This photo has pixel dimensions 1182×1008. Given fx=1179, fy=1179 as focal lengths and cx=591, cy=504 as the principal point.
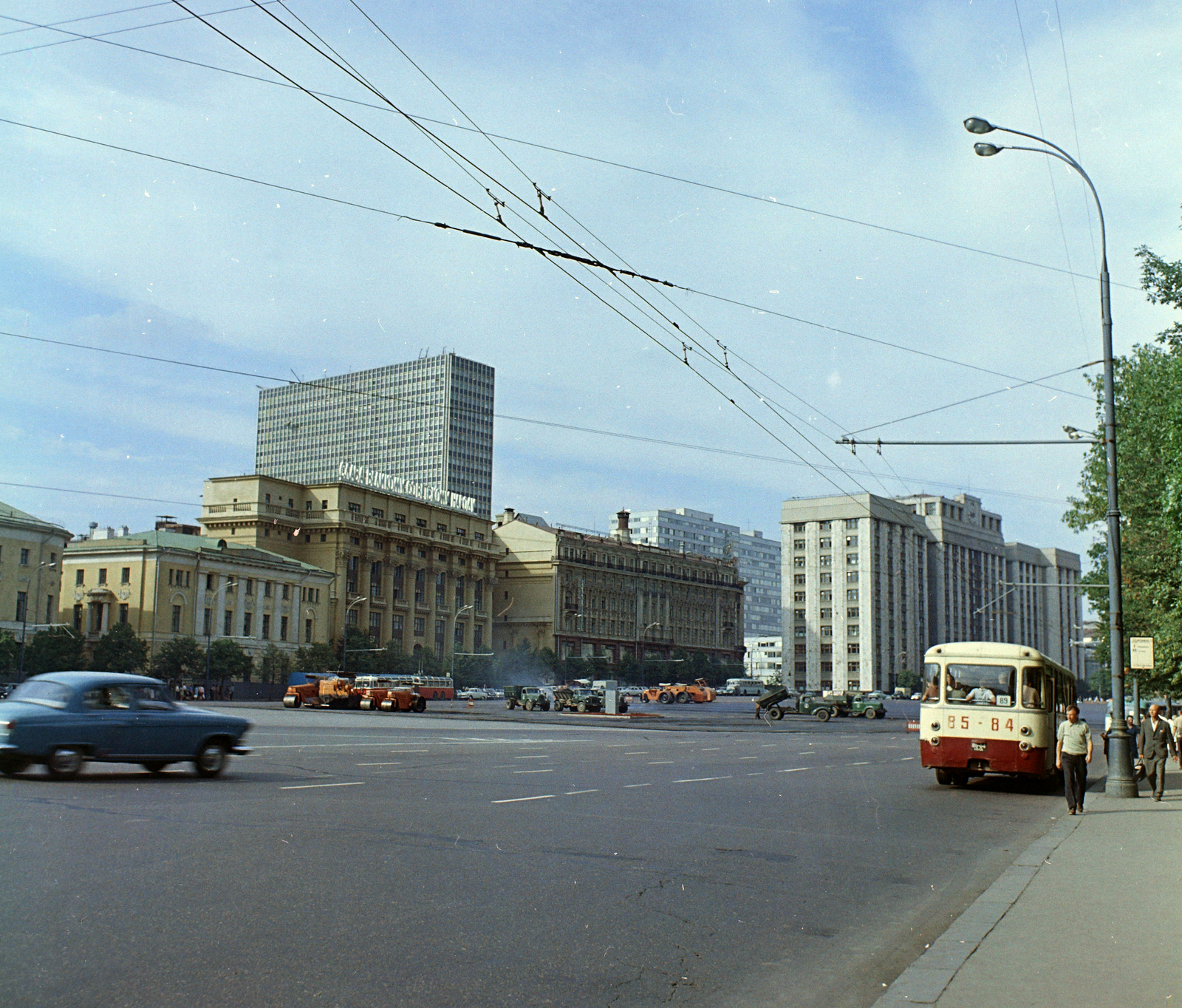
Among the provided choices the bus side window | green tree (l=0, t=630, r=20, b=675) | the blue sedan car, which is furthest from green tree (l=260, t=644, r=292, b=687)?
the bus side window

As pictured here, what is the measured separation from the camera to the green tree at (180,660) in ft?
284

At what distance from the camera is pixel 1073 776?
16156 millimetres

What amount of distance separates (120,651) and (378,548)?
43.1 meters

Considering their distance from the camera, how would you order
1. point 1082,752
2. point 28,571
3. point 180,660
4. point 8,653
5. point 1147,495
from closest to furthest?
1. point 1082,752
2. point 1147,495
3. point 8,653
4. point 28,571
5. point 180,660

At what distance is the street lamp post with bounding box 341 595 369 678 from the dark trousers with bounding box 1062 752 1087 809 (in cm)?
9007

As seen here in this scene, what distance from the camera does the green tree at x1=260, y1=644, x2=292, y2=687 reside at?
98.4 metres

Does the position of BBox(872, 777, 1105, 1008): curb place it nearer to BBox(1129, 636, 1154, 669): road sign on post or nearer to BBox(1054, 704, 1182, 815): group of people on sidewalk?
BBox(1054, 704, 1182, 815): group of people on sidewalk

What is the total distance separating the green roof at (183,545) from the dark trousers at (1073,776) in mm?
86452

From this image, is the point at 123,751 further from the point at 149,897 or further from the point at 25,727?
the point at 149,897

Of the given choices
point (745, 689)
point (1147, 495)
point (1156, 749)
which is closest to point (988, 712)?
point (1156, 749)

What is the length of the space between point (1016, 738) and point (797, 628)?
151 metres

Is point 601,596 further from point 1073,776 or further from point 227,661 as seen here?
point 1073,776

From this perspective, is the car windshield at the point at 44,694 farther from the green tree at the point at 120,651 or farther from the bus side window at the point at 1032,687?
the green tree at the point at 120,651

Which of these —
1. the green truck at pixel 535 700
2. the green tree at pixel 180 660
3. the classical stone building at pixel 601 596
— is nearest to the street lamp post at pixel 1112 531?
the green truck at pixel 535 700
